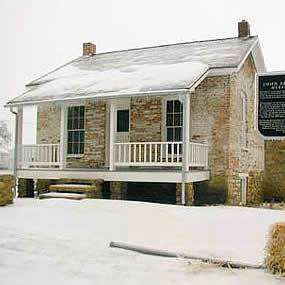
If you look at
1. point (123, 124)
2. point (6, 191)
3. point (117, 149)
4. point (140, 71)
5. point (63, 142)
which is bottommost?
point (6, 191)

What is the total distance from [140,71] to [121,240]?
33.0 ft

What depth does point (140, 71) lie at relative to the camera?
1722cm

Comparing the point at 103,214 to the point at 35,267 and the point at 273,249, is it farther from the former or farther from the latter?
the point at 273,249

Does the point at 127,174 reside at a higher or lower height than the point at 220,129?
lower

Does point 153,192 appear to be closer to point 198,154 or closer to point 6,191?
point 198,154

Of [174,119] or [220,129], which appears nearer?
[220,129]

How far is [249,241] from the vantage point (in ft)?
26.5

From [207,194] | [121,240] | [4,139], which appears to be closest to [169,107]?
[207,194]

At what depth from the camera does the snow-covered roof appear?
592 inches

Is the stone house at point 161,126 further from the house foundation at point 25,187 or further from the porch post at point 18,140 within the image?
the house foundation at point 25,187

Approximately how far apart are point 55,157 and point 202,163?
20.2 ft

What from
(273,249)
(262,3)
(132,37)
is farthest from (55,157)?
(132,37)

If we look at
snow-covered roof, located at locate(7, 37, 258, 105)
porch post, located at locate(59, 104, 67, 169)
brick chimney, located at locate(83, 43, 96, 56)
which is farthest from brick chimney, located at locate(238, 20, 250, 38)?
porch post, located at locate(59, 104, 67, 169)

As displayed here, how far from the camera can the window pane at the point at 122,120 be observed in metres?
18.0
